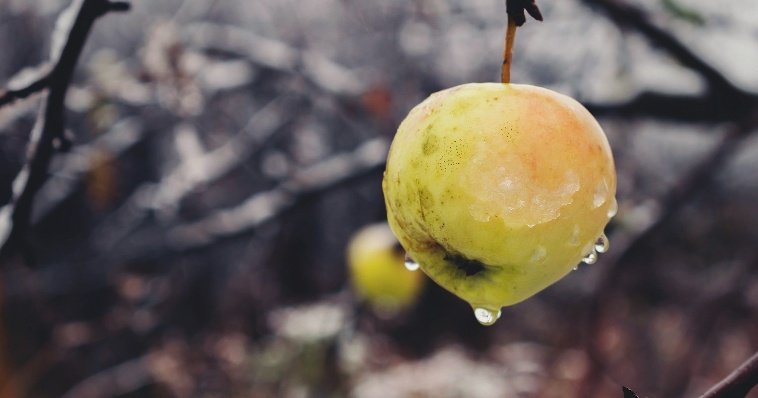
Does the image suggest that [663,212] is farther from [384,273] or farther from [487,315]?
[487,315]

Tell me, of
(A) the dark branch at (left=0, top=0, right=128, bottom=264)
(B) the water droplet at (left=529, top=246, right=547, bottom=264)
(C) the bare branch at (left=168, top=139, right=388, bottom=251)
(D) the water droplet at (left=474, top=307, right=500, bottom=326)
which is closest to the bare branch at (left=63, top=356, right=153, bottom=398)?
(C) the bare branch at (left=168, top=139, right=388, bottom=251)

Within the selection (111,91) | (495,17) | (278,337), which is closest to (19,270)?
(278,337)

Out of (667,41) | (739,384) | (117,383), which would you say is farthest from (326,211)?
(739,384)

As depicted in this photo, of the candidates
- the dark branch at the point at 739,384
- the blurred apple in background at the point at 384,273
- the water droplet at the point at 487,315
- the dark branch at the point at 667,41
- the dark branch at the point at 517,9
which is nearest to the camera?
the dark branch at the point at 739,384

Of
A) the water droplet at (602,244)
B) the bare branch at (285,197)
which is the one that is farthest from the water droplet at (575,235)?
the bare branch at (285,197)

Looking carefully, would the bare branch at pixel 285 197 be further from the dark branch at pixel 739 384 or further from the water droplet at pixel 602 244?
the dark branch at pixel 739 384

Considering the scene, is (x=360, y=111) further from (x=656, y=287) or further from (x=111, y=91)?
(x=656, y=287)

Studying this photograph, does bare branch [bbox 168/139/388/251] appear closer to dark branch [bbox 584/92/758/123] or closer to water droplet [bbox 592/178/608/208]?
dark branch [bbox 584/92/758/123]
